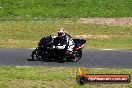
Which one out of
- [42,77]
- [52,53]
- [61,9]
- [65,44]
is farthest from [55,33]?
[42,77]

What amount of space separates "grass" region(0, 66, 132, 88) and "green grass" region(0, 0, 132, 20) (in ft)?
66.9

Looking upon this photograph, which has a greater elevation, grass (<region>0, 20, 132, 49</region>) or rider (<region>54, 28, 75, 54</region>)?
rider (<region>54, 28, 75, 54</region>)

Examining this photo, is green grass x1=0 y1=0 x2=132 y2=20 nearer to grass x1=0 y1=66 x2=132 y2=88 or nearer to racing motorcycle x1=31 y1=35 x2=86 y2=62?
racing motorcycle x1=31 y1=35 x2=86 y2=62

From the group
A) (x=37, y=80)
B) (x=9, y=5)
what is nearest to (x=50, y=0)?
(x=9, y=5)

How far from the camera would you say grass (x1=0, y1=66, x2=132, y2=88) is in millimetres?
17281

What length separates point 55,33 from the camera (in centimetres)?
3519

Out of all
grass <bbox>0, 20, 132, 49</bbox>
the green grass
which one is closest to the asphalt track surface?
grass <bbox>0, 20, 132, 49</bbox>

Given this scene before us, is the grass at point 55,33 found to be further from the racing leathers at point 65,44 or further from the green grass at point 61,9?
the racing leathers at point 65,44

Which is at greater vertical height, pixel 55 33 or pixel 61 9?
pixel 61 9

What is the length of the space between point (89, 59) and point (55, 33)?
10418 millimetres

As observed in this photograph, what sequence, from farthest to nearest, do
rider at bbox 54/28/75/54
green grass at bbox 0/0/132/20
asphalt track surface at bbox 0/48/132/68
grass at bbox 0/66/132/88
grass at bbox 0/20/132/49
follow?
1. green grass at bbox 0/0/132/20
2. grass at bbox 0/20/132/49
3. rider at bbox 54/28/75/54
4. asphalt track surface at bbox 0/48/132/68
5. grass at bbox 0/66/132/88

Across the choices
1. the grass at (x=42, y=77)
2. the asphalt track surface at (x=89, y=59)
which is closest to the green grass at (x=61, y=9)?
the asphalt track surface at (x=89, y=59)

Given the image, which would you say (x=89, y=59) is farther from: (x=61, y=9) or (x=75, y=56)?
(x=61, y=9)

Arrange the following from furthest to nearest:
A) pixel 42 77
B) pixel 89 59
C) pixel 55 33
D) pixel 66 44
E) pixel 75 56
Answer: pixel 55 33, pixel 89 59, pixel 75 56, pixel 66 44, pixel 42 77
